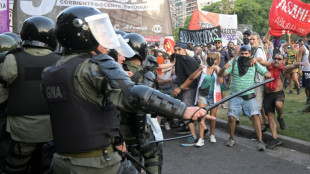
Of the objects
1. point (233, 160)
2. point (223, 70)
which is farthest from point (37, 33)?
point (223, 70)

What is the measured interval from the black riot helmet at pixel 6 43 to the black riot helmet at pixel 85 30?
2372 mm

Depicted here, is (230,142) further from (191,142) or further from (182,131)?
(182,131)

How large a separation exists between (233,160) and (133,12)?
4147mm

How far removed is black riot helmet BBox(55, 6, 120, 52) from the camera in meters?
2.33

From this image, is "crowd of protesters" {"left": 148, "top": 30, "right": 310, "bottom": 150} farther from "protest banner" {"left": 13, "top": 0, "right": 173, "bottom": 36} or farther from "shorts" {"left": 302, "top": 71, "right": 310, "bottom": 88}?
"shorts" {"left": 302, "top": 71, "right": 310, "bottom": 88}

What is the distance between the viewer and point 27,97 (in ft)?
11.5

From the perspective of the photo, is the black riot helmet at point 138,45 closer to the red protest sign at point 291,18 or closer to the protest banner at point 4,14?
the protest banner at point 4,14

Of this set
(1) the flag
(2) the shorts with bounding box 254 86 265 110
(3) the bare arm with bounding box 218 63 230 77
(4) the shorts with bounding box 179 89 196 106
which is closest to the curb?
(2) the shorts with bounding box 254 86 265 110

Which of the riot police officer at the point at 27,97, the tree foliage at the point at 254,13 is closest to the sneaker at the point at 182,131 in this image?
the riot police officer at the point at 27,97

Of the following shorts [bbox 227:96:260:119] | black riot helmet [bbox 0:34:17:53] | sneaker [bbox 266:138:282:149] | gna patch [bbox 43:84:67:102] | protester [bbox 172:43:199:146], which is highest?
black riot helmet [bbox 0:34:17:53]

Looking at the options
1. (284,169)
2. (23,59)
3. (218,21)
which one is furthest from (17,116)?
(218,21)

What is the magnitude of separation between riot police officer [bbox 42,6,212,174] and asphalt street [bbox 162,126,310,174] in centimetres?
316

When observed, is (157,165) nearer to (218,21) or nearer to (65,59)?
(65,59)

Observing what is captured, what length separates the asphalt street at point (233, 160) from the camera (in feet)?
17.4
